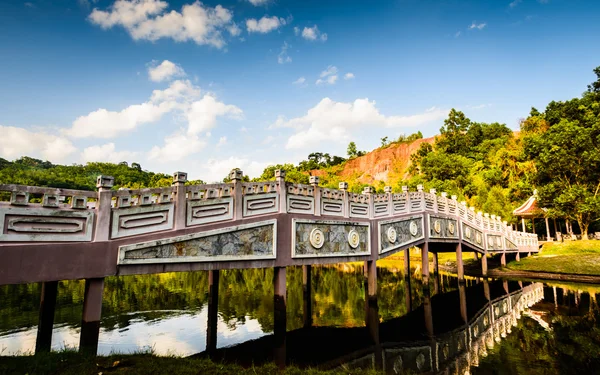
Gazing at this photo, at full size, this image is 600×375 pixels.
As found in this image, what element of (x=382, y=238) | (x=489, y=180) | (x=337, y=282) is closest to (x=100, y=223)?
(x=382, y=238)

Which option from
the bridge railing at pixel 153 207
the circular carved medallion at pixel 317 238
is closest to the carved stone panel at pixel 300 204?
the bridge railing at pixel 153 207

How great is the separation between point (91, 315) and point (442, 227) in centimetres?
1620

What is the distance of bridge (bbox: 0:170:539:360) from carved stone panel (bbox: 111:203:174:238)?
2 cm

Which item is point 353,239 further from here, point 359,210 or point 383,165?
point 383,165

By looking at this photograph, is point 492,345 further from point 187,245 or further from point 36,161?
point 36,161

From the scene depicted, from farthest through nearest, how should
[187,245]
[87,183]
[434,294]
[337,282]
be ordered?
1. [87,183]
2. [337,282]
3. [434,294]
4. [187,245]

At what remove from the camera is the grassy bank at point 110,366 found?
17.9 ft

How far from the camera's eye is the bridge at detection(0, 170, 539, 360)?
6.70 meters

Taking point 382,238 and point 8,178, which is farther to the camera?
point 8,178

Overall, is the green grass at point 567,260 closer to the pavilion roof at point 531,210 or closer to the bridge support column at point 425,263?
the pavilion roof at point 531,210

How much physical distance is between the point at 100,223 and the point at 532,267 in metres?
25.7

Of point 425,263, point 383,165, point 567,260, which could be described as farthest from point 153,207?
point 383,165

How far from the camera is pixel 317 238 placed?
11836 mm

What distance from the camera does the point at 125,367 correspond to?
19.2ft
